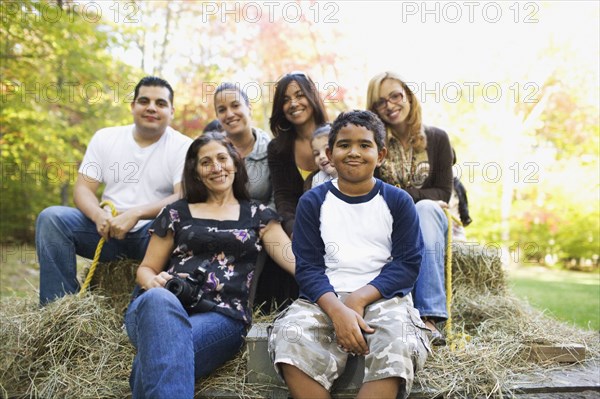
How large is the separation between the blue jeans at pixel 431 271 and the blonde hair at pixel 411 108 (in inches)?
21.8

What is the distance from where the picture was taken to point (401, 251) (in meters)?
2.13

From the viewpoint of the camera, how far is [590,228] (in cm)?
779

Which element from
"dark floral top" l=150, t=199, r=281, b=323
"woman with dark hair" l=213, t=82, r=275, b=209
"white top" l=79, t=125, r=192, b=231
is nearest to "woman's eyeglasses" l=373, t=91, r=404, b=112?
"woman with dark hair" l=213, t=82, r=275, b=209

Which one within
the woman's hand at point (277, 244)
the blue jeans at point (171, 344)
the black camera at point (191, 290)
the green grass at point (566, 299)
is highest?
the woman's hand at point (277, 244)

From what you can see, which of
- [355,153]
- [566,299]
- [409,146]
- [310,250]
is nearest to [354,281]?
[310,250]

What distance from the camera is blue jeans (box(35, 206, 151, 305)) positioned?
9.29 ft

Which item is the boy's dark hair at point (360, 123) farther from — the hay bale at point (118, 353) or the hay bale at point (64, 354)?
the hay bale at point (64, 354)

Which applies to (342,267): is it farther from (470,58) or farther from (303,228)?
(470,58)

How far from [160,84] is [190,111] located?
4.97m

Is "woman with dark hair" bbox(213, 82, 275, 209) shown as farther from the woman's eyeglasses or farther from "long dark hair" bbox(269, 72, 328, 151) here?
the woman's eyeglasses

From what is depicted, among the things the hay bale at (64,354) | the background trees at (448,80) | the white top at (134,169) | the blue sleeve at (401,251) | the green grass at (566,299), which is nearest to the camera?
the blue sleeve at (401,251)

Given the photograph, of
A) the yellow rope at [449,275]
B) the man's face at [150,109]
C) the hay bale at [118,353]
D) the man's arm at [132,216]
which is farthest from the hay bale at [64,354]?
the yellow rope at [449,275]

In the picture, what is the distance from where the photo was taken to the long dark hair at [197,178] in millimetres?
2604

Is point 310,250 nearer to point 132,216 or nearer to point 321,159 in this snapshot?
point 321,159
